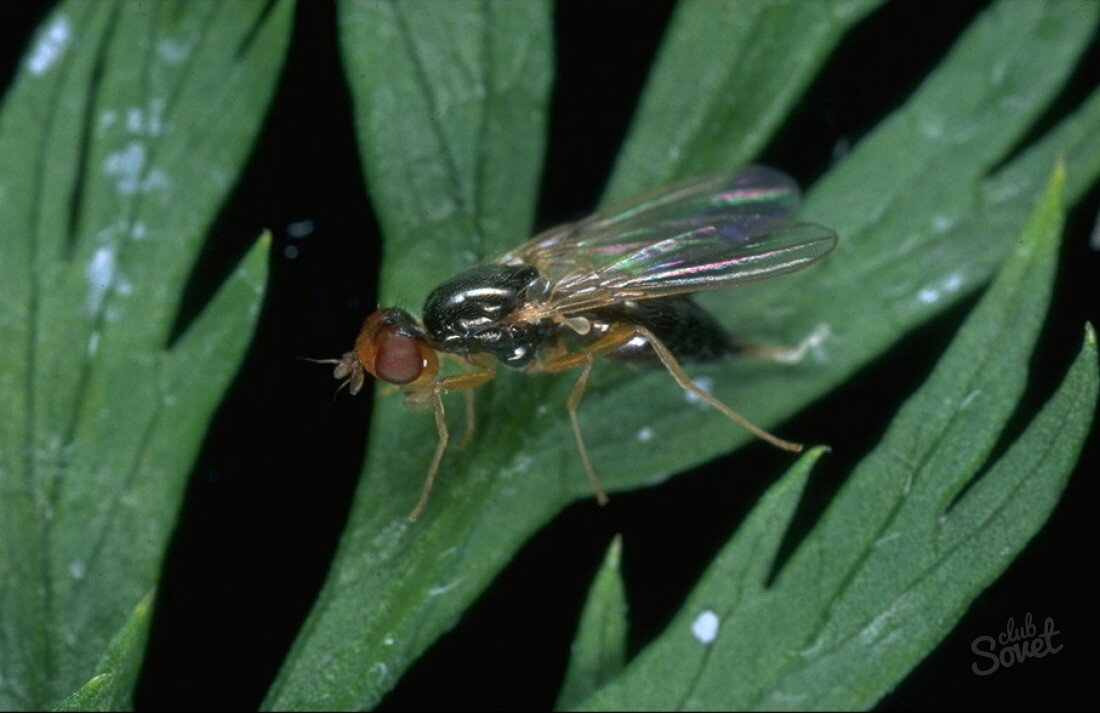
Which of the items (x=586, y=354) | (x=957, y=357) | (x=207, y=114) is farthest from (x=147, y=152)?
(x=957, y=357)

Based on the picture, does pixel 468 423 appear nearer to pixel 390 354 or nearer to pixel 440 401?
pixel 440 401

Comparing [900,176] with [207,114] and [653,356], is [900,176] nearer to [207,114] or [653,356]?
[653,356]

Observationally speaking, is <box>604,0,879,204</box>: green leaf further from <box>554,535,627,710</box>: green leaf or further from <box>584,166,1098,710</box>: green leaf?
<box>554,535,627,710</box>: green leaf

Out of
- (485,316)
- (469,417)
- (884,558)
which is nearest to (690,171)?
(485,316)

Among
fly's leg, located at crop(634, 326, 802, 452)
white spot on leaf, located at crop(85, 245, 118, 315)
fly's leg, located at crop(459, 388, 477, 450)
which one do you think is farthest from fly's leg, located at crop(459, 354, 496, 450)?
white spot on leaf, located at crop(85, 245, 118, 315)

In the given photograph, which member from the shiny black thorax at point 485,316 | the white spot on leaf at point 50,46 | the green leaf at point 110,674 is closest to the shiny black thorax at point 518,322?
the shiny black thorax at point 485,316
